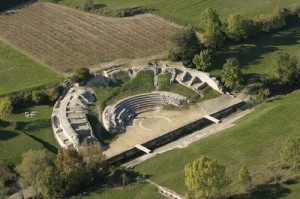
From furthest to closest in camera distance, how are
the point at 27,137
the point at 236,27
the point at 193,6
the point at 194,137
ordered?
the point at 193,6, the point at 236,27, the point at 194,137, the point at 27,137

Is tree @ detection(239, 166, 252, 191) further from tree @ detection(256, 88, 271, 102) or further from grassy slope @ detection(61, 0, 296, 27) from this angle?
grassy slope @ detection(61, 0, 296, 27)

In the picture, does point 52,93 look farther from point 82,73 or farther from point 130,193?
point 130,193

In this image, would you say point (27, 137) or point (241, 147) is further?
point (27, 137)

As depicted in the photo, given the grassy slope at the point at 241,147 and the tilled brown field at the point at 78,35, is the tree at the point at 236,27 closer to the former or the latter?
the tilled brown field at the point at 78,35

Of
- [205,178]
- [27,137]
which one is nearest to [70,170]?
[27,137]

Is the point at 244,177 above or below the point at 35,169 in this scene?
above

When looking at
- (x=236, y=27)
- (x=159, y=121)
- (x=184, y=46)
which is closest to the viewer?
(x=159, y=121)
